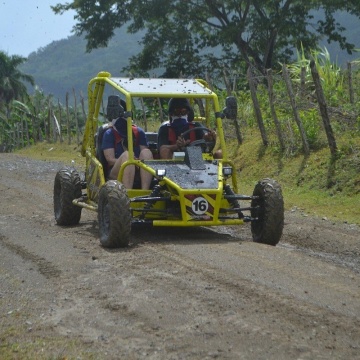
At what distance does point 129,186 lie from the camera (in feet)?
36.9

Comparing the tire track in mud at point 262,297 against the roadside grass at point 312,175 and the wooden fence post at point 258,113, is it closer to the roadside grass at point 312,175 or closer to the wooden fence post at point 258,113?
the roadside grass at point 312,175

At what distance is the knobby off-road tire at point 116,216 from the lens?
1018 cm

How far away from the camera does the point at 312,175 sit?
55.9ft

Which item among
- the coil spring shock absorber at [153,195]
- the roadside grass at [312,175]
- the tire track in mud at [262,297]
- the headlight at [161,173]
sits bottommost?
the roadside grass at [312,175]

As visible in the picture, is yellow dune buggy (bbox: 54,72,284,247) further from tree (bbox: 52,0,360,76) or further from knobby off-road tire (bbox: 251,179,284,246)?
tree (bbox: 52,0,360,76)

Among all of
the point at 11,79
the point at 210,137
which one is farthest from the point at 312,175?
the point at 11,79

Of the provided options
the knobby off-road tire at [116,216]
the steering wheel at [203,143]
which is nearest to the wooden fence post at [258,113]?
the steering wheel at [203,143]

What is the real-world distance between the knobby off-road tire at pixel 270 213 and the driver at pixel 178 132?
4.19 ft

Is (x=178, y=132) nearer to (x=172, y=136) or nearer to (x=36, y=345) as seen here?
(x=172, y=136)

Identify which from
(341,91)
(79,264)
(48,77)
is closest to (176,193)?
(79,264)

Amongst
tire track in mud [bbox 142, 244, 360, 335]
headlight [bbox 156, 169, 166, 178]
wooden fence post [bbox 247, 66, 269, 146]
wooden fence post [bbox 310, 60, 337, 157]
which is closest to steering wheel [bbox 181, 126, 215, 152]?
headlight [bbox 156, 169, 166, 178]

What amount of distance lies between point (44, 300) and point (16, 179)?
13.1m

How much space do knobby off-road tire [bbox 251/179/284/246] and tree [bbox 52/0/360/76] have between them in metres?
20.6

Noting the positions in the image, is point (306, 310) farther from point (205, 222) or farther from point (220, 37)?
point (220, 37)
